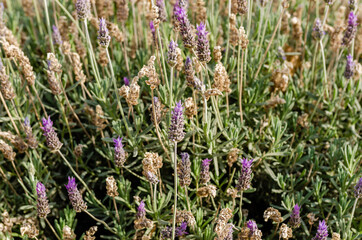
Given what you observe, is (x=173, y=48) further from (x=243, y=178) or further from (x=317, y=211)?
(x=317, y=211)

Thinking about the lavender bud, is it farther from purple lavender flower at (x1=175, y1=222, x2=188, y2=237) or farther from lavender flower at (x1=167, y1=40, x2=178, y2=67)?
lavender flower at (x1=167, y1=40, x2=178, y2=67)

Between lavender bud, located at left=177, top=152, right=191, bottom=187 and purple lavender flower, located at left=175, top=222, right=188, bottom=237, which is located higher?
lavender bud, located at left=177, top=152, right=191, bottom=187

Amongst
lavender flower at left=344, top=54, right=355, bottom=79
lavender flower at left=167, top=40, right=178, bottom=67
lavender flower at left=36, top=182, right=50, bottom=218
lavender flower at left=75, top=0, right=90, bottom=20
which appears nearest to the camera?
lavender flower at left=167, top=40, right=178, bottom=67

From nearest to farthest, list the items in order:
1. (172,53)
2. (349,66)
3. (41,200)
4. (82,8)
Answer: (172,53) → (41,200) → (82,8) → (349,66)

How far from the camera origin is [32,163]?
2525 mm

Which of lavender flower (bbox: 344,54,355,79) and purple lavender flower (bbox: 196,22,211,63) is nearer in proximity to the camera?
purple lavender flower (bbox: 196,22,211,63)

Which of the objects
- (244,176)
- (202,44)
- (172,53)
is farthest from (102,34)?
(244,176)

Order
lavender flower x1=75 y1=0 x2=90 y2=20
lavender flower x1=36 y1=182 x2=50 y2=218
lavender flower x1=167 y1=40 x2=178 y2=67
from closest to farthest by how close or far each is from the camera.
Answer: lavender flower x1=167 y1=40 x2=178 y2=67 < lavender flower x1=36 y1=182 x2=50 y2=218 < lavender flower x1=75 y1=0 x2=90 y2=20

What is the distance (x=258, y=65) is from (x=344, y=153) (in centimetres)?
90

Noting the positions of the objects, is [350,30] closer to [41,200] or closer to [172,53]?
[172,53]

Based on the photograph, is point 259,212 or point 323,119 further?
point 323,119

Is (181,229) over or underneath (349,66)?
underneath

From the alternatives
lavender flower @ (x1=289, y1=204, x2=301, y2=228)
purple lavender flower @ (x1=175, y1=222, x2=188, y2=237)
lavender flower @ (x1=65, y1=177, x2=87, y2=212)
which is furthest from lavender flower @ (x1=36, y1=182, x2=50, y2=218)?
lavender flower @ (x1=289, y1=204, x2=301, y2=228)

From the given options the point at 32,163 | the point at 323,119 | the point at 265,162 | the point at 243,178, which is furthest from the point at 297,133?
the point at 32,163
